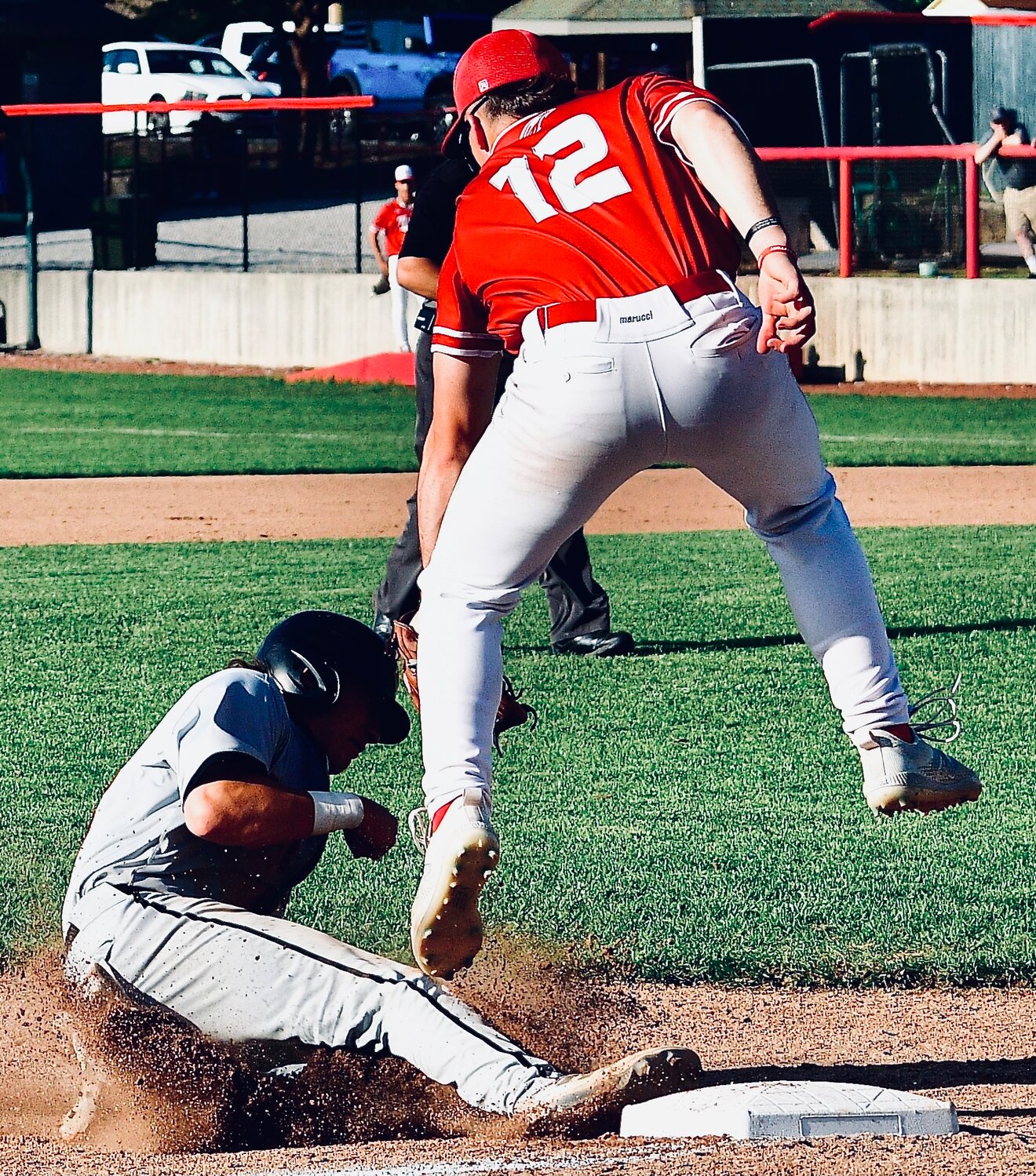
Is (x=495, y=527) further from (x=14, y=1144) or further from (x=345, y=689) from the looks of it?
(x=14, y=1144)

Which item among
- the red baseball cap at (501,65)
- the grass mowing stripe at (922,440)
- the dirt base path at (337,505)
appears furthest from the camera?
the grass mowing stripe at (922,440)

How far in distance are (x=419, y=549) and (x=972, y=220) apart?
13.5 metres

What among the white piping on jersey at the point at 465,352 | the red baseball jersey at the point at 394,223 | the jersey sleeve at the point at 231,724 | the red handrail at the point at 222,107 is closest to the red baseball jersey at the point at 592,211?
the white piping on jersey at the point at 465,352

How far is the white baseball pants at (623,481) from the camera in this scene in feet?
11.9

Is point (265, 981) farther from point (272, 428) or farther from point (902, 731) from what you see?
point (272, 428)

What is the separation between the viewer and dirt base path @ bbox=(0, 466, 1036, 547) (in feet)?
40.1

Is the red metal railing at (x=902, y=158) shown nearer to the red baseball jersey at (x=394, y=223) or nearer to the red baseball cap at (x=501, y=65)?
the red baseball jersey at (x=394, y=223)

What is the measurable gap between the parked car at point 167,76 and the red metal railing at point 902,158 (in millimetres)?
17565

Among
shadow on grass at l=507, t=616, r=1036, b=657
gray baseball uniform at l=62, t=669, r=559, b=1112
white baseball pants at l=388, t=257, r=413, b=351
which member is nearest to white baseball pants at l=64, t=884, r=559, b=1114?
gray baseball uniform at l=62, t=669, r=559, b=1112

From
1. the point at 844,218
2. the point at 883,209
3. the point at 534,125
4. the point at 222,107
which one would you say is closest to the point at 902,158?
the point at 883,209

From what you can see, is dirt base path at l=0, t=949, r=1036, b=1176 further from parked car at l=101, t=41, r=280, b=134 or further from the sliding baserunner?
parked car at l=101, t=41, r=280, b=134

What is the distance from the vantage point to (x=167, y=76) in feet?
117

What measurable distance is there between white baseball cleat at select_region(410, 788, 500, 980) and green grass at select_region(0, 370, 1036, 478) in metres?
11.1

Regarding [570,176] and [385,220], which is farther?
[385,220]
